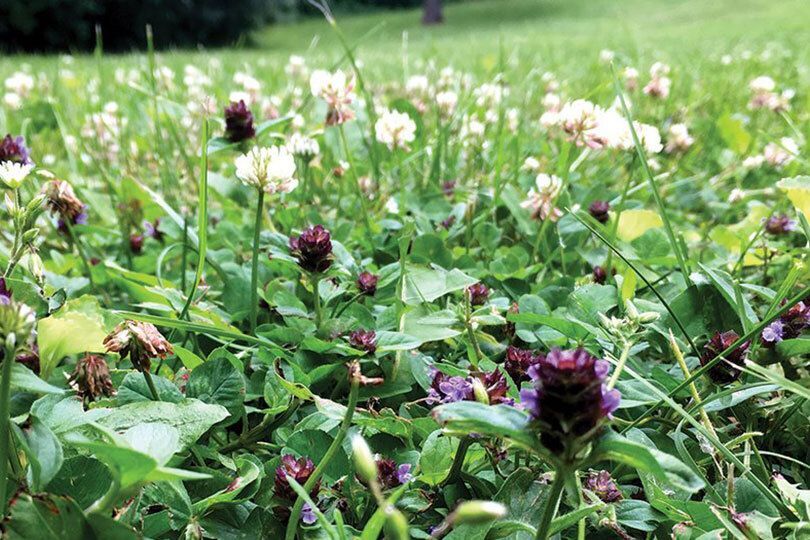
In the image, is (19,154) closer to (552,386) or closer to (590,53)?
(552,386)

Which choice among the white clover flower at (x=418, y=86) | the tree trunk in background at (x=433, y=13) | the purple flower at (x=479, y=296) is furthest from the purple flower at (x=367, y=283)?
the tree trunk in background at (x=433, y=13)

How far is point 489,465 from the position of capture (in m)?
0.59

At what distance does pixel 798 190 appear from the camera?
28.5 inches

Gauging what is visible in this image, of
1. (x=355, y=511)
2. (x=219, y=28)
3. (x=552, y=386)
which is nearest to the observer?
(x=552, y=386)

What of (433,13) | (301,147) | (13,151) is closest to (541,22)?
(433,13)

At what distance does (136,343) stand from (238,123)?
50 cm

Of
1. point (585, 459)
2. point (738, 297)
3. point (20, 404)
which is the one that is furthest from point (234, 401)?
point (738, 297)

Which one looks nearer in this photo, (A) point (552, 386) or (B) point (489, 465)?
(A) point (552, 386)

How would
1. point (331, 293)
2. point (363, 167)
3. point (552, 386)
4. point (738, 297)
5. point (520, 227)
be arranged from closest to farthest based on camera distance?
point (552, 386)
point (738, 297)
point (331, 293)
point (520, 227)
point (363, 167)

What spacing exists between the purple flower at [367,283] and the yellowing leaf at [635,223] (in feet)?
1.43

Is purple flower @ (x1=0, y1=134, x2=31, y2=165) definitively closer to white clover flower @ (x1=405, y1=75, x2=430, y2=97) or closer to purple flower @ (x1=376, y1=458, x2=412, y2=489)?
purple flower @ (x1=376, y1=458, x2=412, y2=489)

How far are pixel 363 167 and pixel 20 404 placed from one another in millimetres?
978

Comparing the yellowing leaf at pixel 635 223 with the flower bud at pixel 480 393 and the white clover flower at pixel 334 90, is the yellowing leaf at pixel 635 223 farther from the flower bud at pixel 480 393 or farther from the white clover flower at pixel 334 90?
the flower bud at pixel 480 393

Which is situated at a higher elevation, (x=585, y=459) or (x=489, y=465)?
(x=585, y=459)
